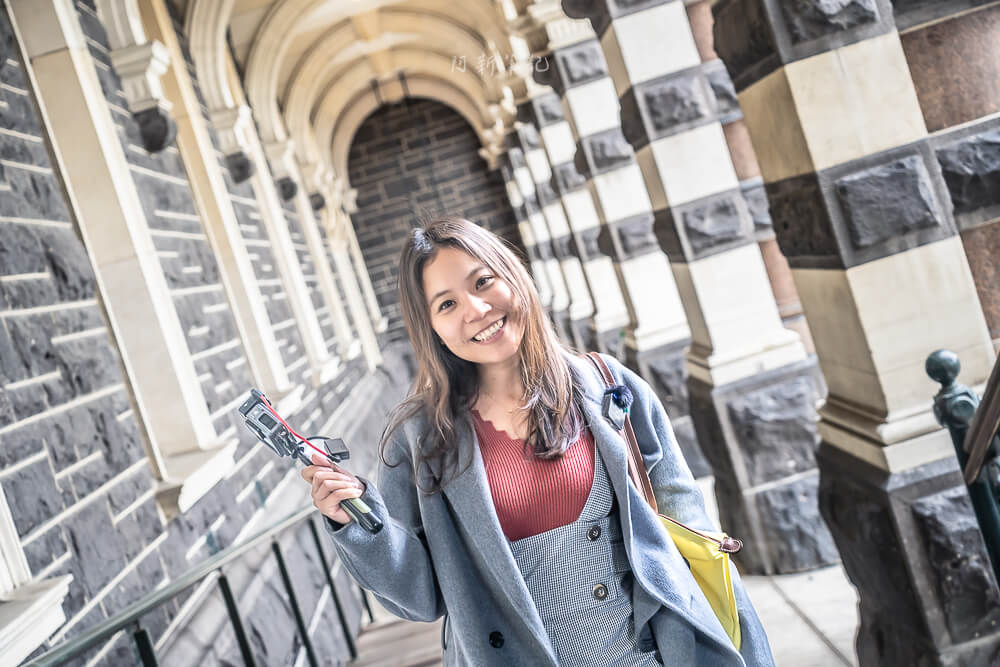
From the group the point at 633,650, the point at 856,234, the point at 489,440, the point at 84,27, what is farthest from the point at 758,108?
the point at 84,27

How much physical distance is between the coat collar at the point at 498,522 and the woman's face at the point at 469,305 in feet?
0.44

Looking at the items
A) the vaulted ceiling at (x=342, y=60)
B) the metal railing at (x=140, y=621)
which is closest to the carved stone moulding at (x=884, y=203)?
the metal railing at (x=140, y=621)

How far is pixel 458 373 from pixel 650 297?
3698mm

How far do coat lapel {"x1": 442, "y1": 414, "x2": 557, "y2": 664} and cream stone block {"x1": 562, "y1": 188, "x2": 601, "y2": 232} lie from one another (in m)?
5.73

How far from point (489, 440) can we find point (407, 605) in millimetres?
301

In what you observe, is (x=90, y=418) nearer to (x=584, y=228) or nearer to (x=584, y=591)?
(x=584, y=591)

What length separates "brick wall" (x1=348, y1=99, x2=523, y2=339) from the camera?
15.6 meters

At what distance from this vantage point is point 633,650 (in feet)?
4.91

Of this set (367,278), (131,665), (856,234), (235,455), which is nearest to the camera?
(856,234)

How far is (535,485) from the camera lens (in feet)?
5.00

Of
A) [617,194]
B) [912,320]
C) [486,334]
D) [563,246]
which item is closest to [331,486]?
[486,334]

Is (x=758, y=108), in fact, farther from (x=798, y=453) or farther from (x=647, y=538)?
(x=798, y=453)

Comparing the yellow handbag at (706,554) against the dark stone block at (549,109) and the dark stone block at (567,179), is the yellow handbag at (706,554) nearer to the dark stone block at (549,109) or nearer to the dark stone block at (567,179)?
the dark stone block at (567,179)

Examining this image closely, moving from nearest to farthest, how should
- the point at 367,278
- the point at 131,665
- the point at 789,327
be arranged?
1. the point at 131,665
2. the point at 789,327
3. the point at 367,278
